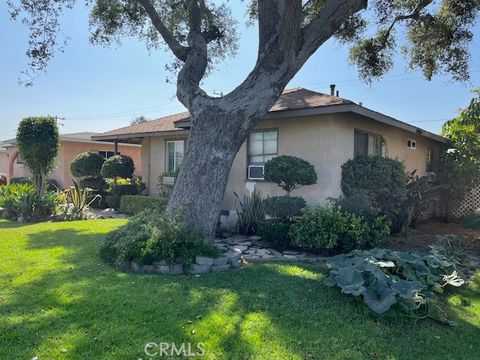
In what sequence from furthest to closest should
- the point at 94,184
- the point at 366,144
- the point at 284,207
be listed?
1. the point at 94,184
2. the point at 366,144
3. the point at 284,207

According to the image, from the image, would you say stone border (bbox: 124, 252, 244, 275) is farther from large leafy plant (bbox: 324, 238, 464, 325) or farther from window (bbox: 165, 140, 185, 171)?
window (bbox: 165, 140, 185, 171)

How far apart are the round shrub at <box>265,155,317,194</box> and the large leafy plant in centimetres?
295

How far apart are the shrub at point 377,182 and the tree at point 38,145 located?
9054 millimetres

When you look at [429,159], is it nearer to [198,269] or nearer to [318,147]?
[318,147]

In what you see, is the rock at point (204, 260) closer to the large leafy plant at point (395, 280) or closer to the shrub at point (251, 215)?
the large leafy plant at point (395, 280)

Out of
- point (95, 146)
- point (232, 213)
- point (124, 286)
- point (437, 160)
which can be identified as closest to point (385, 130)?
point (437, 160)

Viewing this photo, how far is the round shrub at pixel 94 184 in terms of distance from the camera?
52.4 feet

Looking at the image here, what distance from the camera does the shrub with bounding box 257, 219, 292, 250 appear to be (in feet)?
25.5

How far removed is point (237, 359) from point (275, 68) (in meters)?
4.95

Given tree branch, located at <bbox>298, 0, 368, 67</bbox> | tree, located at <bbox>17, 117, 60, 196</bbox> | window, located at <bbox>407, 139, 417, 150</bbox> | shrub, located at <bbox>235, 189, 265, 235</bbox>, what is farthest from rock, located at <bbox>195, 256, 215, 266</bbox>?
window, located at <bbox>407, 139, 417, 150</bbox>

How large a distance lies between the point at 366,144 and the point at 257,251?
4828mm

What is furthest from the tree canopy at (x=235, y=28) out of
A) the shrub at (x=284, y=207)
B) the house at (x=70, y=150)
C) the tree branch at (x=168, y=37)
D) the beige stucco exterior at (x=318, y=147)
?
the house at (x=70, y=150)

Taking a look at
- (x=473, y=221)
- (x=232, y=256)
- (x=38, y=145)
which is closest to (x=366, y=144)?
(x=473, y=221)

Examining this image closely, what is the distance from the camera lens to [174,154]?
13367 mm
